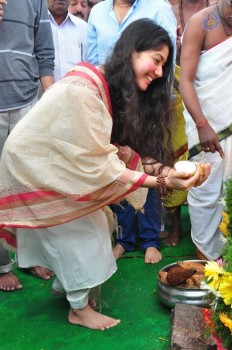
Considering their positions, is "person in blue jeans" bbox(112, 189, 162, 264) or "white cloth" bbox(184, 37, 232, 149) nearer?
"white cloth" bbox(184, 37, 232, 149)

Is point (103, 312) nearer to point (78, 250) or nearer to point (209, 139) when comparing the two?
point (78, 250)

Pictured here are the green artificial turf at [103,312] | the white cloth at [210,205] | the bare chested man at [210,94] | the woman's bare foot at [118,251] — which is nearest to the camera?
the green artificial turf at [103,312]

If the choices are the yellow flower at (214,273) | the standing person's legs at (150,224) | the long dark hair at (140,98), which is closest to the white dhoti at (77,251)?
the long dark hair at (140,98)

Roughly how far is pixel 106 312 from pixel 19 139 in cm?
133

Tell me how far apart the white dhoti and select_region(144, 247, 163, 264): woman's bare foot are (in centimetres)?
100

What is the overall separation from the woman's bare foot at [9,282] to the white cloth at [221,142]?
141cm

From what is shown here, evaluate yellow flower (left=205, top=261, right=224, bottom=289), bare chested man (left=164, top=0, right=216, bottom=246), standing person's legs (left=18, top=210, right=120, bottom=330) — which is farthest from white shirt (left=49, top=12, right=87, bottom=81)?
yellow flower (left=205, top=261, right=224, bottom=289)

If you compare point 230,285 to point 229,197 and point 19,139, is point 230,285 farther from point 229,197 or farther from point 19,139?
point 19,139

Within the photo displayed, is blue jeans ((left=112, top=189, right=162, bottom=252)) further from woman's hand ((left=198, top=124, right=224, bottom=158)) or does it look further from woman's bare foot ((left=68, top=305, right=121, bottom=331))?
woman's bare foot ((left=68, top=305, right=121, bottom=331))

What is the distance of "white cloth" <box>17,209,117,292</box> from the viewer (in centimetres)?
356

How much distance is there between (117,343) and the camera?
11.4 feet

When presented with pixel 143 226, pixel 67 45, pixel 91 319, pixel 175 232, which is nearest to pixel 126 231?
pixel 143 226

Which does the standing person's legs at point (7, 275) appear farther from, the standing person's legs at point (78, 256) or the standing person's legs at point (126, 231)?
the standing person's legs at point (126, 231)

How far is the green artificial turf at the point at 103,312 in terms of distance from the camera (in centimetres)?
350
